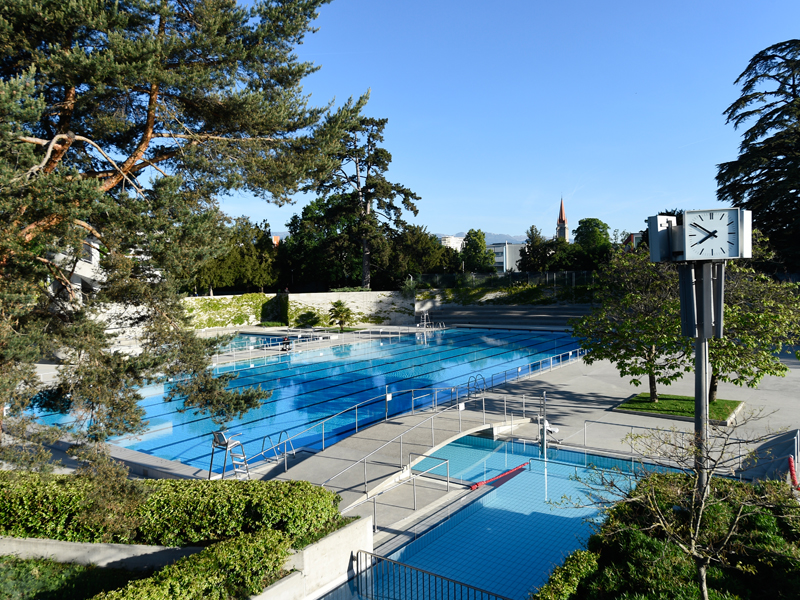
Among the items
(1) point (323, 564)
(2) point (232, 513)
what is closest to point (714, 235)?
(1) point (323, 564)

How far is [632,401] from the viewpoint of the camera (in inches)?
591

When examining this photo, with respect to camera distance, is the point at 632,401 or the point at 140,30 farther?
the point at 632,401

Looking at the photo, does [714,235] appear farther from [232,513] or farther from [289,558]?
[232,513]

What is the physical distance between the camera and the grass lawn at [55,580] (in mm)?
6215

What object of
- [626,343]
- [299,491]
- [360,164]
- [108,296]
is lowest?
[299,491]

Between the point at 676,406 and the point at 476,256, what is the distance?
4979 centimetres

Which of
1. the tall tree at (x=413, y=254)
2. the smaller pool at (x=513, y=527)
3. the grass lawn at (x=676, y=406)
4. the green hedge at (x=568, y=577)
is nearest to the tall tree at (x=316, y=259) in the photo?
the tall tree at (x=413, y=254)

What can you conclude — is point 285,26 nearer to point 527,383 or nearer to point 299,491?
point 299,491

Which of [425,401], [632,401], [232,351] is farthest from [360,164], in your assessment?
[632,401]

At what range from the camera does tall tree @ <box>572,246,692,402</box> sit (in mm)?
12414

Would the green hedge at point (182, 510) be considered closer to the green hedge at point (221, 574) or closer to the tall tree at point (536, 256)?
the green hedge at point (221, 574)

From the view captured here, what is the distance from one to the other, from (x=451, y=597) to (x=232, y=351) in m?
21.9

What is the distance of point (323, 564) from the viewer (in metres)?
6.28

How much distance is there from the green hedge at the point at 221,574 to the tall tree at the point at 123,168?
2755 mm
